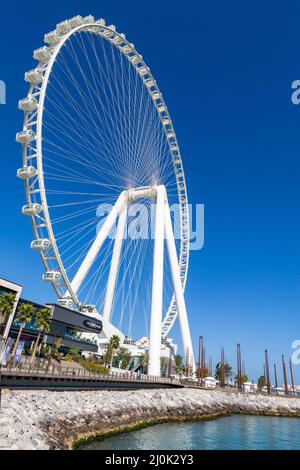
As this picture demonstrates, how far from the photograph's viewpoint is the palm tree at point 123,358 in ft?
202

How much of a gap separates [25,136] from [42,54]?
773cm

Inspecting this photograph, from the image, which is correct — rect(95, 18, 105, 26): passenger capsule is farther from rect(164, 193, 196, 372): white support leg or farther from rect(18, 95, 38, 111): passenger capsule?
rect(164, 193, 196, 372): white support leg

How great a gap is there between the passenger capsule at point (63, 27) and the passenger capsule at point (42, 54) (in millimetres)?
2491

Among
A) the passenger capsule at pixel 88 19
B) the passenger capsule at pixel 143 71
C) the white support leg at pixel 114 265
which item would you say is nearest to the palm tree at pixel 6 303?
the white support leg at pixel 114 265

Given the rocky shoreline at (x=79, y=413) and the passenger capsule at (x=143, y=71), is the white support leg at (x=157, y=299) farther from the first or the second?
the passenger capsule at (x=143, y=71)

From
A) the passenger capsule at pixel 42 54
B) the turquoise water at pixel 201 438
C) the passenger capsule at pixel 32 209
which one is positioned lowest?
the turquoise water at pixel 201 438

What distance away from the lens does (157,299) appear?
156 ft

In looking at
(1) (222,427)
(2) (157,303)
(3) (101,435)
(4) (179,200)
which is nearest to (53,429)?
(3) (101,435)

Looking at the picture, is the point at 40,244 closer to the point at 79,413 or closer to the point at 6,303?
the point at 6,303

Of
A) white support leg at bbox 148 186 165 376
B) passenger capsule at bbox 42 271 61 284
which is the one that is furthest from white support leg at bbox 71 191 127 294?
white support leg at bbox 148 186 165 376

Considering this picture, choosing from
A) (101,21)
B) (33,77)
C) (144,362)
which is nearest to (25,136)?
(33,77)

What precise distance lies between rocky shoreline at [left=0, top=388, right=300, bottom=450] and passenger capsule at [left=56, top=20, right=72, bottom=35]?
30.0 metres
